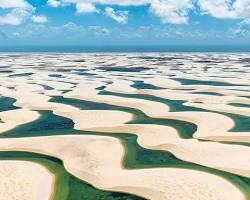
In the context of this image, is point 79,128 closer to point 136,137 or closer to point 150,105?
point 136,137

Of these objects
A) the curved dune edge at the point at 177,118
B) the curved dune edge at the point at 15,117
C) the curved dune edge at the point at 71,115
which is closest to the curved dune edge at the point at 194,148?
the curved dune edge at the point at 177,118

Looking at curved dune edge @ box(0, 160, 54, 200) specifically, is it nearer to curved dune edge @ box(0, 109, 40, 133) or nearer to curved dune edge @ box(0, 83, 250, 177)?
curved dune edge @ box(0, 83, 250, 177)

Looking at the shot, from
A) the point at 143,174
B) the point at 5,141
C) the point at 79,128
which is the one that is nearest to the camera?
the point at 143,174

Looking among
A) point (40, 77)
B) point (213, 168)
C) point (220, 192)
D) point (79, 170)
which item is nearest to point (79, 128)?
point (79, 170)

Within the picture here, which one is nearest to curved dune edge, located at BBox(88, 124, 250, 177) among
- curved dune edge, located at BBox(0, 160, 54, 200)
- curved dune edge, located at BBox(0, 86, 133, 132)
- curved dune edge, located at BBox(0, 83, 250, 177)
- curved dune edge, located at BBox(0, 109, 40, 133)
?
curved dune edge, located at BBox(0, 83, 250, 177)

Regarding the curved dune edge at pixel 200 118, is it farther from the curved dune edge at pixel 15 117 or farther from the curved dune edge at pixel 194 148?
the curved dune edge at pixel 15 117

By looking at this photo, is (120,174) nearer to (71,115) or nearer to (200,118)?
(200,118)

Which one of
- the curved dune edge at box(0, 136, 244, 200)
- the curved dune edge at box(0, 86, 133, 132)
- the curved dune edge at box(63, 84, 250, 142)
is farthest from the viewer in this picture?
the curved dune edge at box(0, 86, 133, 132)
